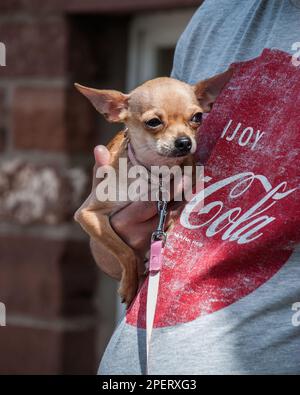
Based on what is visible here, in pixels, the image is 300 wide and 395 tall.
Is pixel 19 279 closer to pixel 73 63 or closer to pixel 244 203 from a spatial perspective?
pixel 73 63

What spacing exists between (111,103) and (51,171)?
0.99 metres

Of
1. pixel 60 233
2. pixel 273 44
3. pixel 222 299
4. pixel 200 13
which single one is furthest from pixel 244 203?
pixel 60 233

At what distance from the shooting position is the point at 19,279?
2641 mm

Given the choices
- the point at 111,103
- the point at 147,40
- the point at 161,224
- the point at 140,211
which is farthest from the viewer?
the point at 147,40

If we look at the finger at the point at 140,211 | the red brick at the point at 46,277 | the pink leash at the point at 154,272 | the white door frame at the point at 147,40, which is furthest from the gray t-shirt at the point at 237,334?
the white door frame at the point at 147,40

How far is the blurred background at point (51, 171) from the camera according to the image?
2586 mm

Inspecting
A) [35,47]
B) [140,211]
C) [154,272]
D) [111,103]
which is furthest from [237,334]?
[35,47]

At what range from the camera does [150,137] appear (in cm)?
154

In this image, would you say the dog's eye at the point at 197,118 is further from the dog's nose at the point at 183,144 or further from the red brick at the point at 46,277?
the red brick at the point at 46,277

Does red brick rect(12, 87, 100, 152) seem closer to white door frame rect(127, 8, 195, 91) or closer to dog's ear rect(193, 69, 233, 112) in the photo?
white door frame rect(127, 8, 195, 91)

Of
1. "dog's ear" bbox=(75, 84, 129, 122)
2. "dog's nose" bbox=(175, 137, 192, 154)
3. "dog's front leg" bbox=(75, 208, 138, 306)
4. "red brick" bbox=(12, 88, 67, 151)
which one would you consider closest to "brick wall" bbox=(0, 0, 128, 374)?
"red brick" bbox=(12, 88, 67, 151)

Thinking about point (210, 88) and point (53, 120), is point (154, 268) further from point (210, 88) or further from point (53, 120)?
point (53, 120)

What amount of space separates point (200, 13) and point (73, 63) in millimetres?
1138

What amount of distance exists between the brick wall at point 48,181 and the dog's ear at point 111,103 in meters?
0.93
